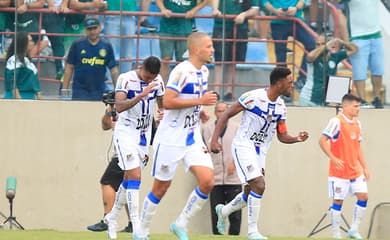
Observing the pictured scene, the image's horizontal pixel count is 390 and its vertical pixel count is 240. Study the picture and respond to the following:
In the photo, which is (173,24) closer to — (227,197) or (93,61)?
(93,61)

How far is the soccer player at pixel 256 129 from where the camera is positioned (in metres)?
14.6

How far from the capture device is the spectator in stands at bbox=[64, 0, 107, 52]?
19.9 metres

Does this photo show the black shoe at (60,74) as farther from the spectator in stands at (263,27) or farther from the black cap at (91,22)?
the spectator in stands at (263,27)

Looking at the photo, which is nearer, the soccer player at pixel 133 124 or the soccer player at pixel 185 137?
the soccer player at pixel 185 137

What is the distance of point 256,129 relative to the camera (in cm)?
1484

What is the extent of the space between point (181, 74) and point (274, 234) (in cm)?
800

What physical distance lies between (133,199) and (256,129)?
1841 millimetres

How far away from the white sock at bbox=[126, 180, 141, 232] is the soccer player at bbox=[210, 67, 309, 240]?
1.16 m

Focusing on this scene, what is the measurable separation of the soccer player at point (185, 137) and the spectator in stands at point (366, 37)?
7.43 meters

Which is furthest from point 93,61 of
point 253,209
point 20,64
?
point 253,209

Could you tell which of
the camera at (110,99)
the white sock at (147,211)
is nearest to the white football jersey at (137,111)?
the camera at (110,99)

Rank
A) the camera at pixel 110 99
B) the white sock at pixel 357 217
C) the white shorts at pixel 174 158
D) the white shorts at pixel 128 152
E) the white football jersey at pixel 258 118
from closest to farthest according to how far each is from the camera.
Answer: the white shorts at pixel 174 158, the white shorts at pixel 128 152, the white football jersey at pixel 258 118, the camera at pixel 110 99, the white sock at pixel 357 217

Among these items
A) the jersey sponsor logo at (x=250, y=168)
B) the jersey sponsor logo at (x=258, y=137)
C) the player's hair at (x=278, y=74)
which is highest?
the player's hair at (x=278, y=74)

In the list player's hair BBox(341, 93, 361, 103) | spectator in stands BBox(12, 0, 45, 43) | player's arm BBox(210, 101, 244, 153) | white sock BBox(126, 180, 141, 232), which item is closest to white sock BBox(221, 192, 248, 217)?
player's arm BBox(210, 101, 244, 153)
